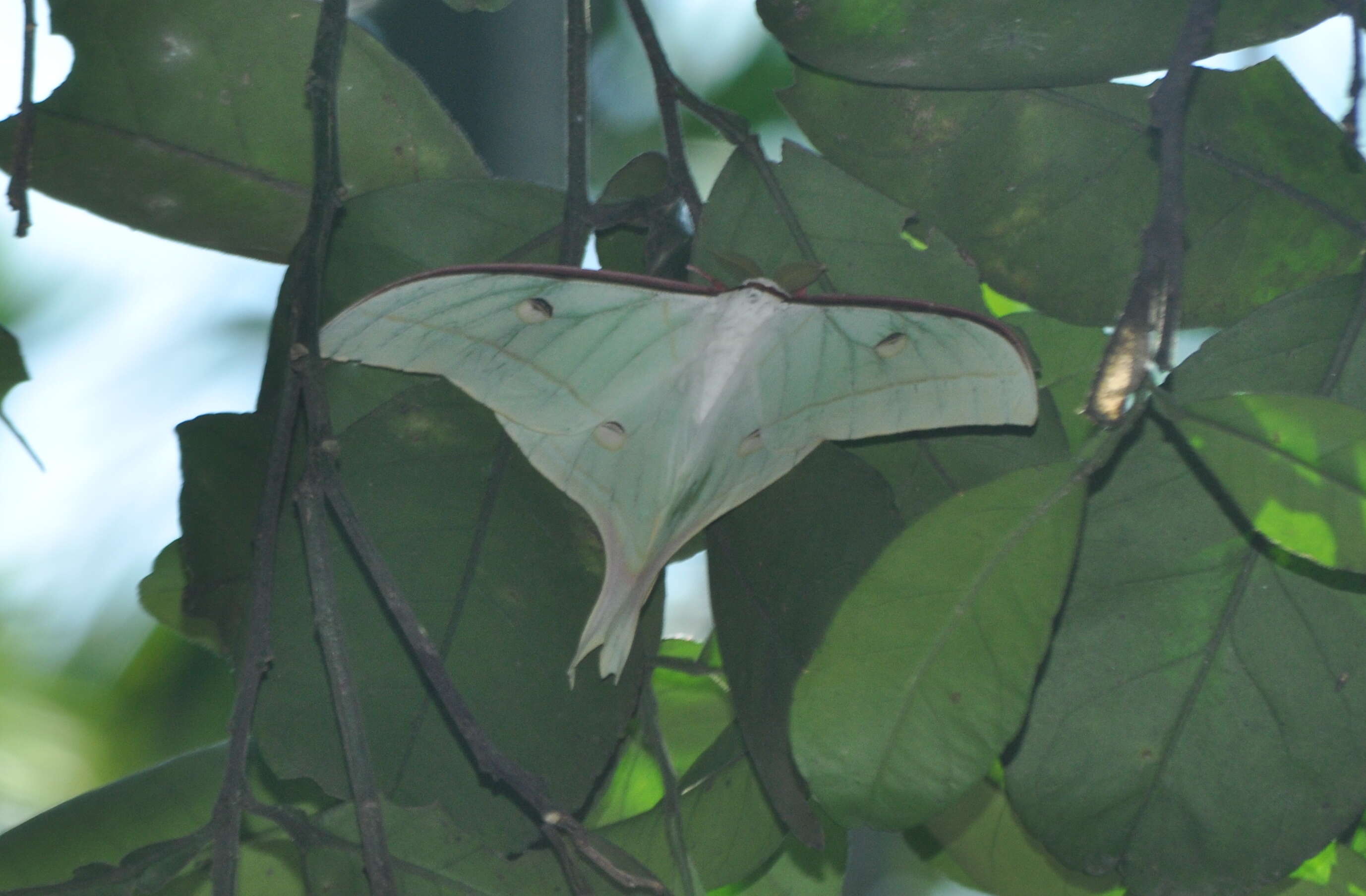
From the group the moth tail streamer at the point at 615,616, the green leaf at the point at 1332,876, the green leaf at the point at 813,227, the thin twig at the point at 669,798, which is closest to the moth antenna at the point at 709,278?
the green leaf at the point at 813,227

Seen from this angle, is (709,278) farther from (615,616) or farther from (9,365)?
(9,365)

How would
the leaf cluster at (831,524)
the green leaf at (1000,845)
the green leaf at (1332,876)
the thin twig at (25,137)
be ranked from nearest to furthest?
the leaf cluster at (831,524)
the thin twig at (25,137)
the green leaf at (1332,876)
the green leaf at (1000,845)

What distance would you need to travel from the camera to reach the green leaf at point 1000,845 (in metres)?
1.16

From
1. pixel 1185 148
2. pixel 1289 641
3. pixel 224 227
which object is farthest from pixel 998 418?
pixel 224 227

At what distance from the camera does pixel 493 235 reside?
3.60 ft

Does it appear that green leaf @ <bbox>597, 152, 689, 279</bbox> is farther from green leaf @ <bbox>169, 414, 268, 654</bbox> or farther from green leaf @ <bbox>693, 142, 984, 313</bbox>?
green leaf @ <bbox>169, 414, 268, 654</bbox>

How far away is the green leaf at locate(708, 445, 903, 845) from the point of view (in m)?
0.89

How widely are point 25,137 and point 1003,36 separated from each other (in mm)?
812

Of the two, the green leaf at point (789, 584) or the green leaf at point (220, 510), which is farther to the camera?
the green leaf at point (220, 510)

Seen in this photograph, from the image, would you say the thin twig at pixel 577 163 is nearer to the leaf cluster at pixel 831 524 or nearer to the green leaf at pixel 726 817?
the leaf cluster at pixel 831 524

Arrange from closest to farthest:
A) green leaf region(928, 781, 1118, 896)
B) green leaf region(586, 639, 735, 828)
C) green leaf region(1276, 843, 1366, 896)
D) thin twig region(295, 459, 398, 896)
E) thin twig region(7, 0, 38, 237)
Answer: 1. thin twig region(295, 459, 398, 896)
2. thin twig region(7, 0, 38, 237)
3. green leaf region(1276, 843, 1366, 896)
4. green leaf region(928, 781, 1118, 896)
5. green leaf region(586, 639, 735, 828)

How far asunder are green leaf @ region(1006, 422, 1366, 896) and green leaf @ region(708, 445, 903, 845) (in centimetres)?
16

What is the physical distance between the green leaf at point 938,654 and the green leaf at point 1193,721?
0.32 ft

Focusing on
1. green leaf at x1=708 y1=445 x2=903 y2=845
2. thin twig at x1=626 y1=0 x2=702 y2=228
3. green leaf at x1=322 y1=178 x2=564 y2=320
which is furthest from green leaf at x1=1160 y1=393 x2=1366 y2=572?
green leaf at x1=322 y1=178 x2=564 y2=320
